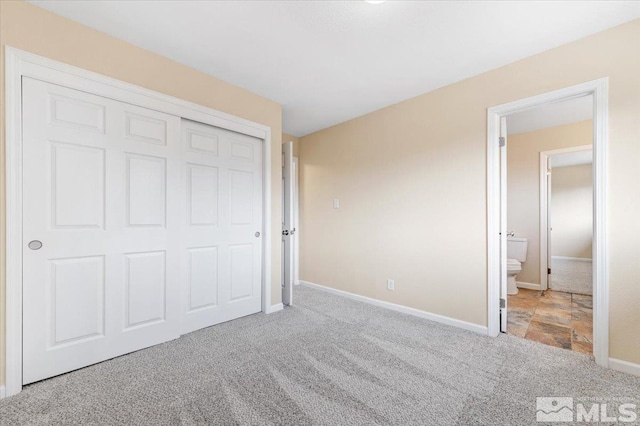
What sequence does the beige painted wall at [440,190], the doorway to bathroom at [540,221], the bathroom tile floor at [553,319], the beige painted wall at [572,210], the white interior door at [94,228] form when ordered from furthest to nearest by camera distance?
the beige painted wall at [572,210]
the doorway to bathroom at [540,221]
the bathroom tile floor at [553,319]
the beige painted wall at [440,190]
the white interior door at [94,228]

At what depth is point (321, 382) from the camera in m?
1.79

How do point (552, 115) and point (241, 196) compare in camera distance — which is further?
point (552, 115)

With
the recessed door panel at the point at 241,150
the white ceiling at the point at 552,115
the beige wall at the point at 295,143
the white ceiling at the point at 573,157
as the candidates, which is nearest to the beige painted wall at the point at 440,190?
the beige wall at the point at 295,143

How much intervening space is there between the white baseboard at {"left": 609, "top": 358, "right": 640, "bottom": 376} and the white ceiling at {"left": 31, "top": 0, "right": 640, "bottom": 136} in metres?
2.40

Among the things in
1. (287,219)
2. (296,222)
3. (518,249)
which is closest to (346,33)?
(287,219)

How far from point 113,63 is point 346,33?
Result: 1.81 metres

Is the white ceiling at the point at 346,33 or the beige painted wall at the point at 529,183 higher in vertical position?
the white ceiling at the point at 346,33

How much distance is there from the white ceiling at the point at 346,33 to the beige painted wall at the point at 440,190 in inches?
8.7

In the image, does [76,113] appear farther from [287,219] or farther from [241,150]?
[287,219]

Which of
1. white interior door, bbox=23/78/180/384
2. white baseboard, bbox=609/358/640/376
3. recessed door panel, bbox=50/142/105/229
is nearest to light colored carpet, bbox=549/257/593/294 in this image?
white baseboard, bbox=609/358/640/376

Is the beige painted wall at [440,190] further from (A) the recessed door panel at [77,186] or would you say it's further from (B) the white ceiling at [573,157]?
(A) the recessed door panel at [77,186]

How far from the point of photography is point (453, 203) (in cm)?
281

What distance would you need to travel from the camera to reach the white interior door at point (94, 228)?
5.87ft

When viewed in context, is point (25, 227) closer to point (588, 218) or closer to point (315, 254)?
point (315, 254)
